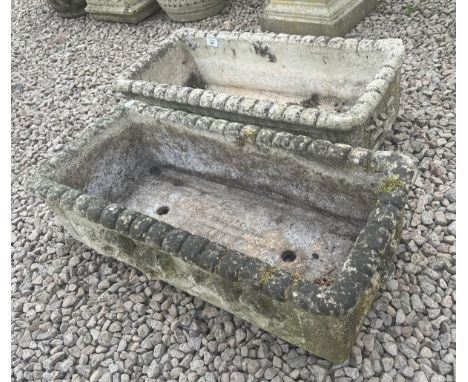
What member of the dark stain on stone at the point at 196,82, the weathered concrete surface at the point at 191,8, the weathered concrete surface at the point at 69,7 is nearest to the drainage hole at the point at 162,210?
the dark stain on stone at the point at 196,82

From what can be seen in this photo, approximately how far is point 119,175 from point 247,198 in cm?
104

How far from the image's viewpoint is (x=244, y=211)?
3.14 metres

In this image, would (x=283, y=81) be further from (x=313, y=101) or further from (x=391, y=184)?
(x=391, y=184)

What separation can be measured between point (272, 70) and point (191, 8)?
89.1 inches

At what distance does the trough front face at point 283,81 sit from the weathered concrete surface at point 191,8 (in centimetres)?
157

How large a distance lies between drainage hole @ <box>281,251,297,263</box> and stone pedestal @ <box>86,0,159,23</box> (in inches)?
180

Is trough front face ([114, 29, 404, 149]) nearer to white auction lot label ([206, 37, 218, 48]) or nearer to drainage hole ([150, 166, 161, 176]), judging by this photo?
white auction lot label ([206, 37, 218, 48])

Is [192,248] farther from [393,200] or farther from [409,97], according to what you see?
[409,97]

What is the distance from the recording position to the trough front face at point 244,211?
207 centimetres

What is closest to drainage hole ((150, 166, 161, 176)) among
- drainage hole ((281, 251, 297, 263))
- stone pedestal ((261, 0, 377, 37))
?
drainage hole ((281, 251, 297, 263))

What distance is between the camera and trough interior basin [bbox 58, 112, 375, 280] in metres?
2.71

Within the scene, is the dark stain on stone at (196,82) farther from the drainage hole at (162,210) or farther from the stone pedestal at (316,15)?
the drainage hole at (162,210)

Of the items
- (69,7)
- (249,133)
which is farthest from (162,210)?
(69,7)

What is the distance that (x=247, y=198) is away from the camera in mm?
3201
